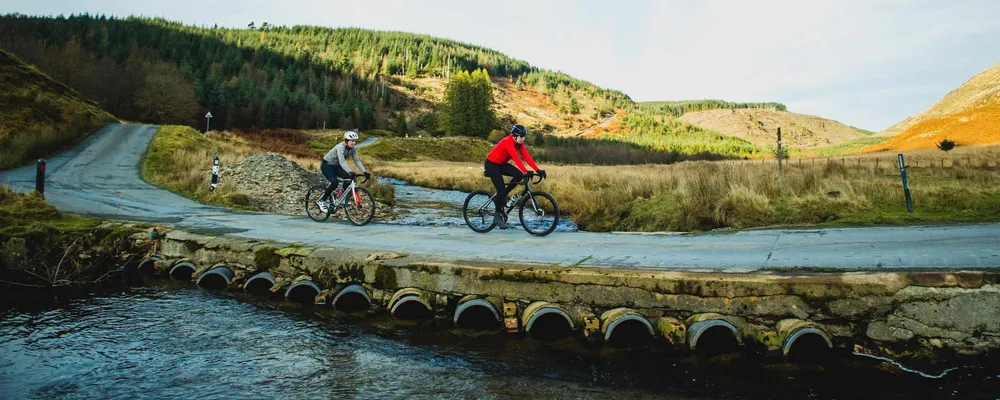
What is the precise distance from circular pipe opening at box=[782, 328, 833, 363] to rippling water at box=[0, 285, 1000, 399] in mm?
124

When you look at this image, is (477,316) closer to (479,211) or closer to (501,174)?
(501,174)

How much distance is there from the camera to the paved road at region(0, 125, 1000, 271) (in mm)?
6422

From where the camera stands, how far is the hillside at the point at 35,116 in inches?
938

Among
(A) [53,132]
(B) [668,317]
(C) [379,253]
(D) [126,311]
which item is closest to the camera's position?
(B) [668,317]

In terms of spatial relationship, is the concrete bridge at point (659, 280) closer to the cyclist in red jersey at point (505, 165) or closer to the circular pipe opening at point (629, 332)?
the circular pipe opening at point (629, 332)

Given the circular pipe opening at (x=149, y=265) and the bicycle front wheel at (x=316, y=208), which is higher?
the bicycle front wheel at (x=316, y=208)

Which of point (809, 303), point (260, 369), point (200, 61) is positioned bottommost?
point (260, 369)

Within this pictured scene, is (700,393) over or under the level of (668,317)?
under

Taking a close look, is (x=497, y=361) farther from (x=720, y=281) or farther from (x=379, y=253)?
(x=379, y=253)

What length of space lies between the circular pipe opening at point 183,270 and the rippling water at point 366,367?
7.42ft

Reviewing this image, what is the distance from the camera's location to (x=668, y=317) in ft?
18.1

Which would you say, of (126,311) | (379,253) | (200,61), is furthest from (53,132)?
(200,61)

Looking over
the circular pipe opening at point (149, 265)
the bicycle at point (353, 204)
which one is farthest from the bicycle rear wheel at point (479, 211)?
the circular pipe opening at point (149, 265)

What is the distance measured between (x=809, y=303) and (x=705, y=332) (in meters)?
1.03
